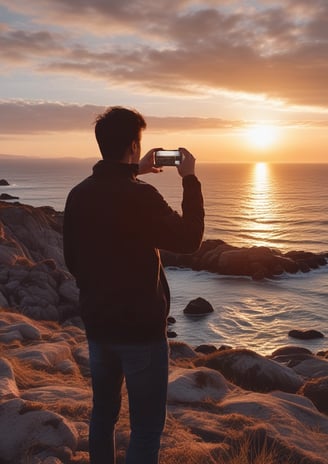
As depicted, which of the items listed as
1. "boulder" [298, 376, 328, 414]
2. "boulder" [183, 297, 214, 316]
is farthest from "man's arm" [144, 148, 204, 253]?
"boulder" [183, 297, 214, 316]

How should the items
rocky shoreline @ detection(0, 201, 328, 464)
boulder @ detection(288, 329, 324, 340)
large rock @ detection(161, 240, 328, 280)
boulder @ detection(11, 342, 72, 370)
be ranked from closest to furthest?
rocky shoreline @ detection(0, 201, 328, 464) → boulder @ detection(11, 342, 72, 370) → boulder @ detection(288, 329, 324, 340) → large rock @ detection(161, 240, 328, 280)

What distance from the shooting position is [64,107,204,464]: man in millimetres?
2895

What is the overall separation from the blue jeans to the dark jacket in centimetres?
11

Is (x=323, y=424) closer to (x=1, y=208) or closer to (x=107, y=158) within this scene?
(x=107, y=158)

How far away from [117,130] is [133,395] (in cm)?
159

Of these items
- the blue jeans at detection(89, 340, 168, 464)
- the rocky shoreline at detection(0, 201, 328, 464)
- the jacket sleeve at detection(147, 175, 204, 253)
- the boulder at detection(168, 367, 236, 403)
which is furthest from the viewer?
the boulder at detection(168, 367, 236, 403)

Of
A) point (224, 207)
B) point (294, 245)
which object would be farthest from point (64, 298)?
point (224, 207)

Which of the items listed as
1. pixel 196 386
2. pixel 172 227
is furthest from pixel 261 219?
pixel 172 227

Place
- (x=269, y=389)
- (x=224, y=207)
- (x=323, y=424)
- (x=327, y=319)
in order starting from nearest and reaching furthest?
(x=323, y=424) < (x=269, y=389) < (x=327, y=319) < (x=224, y=207)

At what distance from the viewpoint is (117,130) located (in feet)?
9.95

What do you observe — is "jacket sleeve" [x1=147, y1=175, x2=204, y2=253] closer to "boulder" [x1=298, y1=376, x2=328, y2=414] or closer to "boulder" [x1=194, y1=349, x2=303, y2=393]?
"boulder" [x1=298, y1=376, x2=328, y2=414]

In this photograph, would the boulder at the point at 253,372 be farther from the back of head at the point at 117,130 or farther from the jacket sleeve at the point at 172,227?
the back of head at the point at 117,130

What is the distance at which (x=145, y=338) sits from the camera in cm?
293

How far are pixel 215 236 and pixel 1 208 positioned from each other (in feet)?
145
